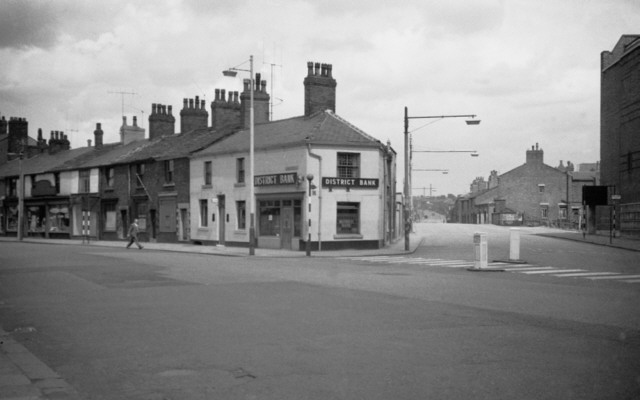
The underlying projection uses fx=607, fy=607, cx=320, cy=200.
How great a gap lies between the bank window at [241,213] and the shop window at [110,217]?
55.8 ft

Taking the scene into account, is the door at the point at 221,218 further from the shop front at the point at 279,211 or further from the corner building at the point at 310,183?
the shop front at the point at 279,211

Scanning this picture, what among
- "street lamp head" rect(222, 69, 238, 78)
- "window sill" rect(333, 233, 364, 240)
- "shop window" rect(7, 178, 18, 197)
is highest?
"street lamp head" rect(222, 69, 238, 78)

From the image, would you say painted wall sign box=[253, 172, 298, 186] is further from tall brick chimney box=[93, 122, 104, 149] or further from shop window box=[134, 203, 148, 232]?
tall brick chimney box=[93, 122, 104, 149]

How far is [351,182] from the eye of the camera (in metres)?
33.6

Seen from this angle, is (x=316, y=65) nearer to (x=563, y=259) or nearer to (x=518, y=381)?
(x=563, y=259)

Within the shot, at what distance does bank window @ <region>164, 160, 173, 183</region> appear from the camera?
4375cm

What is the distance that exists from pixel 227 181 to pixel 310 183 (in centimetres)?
937

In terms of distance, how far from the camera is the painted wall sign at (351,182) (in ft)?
109

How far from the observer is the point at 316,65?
3697cm

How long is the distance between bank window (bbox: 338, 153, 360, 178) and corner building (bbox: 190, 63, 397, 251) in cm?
6

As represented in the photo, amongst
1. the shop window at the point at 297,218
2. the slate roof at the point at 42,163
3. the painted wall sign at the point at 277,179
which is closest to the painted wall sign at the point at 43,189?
the slate roof at the point at 42,163

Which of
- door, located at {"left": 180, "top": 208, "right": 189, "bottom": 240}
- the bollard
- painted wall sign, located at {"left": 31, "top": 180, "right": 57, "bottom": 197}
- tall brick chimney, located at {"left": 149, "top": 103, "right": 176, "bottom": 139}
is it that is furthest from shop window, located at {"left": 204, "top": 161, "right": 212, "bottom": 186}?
the bollard

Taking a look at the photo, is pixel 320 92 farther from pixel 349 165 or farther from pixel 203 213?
pixel 203 213

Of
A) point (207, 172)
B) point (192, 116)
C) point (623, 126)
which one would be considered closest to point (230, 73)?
point (207, 172)
